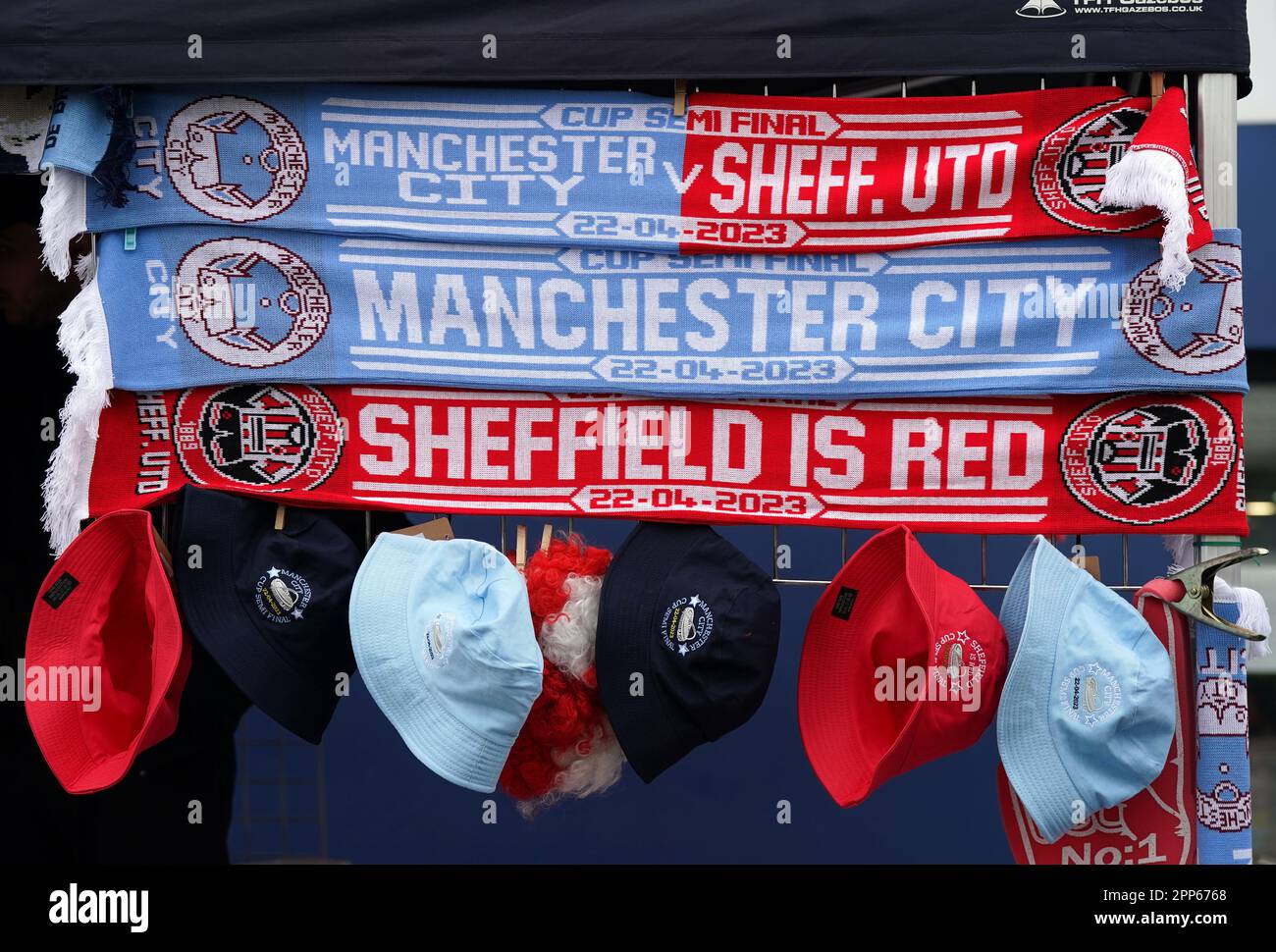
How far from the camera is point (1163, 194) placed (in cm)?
219

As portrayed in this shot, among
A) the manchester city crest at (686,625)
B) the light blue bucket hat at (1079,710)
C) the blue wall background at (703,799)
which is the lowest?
the blue wall background at (703,799)

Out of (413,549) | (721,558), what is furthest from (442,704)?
(721,558)

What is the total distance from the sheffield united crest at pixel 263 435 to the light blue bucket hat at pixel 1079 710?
132cm

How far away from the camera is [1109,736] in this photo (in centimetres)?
221

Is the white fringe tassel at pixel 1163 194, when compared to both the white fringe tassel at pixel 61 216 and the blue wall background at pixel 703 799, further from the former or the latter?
the white fringe tassel at pixel 61 216

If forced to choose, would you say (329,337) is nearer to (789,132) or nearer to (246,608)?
(246,608)

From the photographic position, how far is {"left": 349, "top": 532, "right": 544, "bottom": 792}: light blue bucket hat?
2.21 m

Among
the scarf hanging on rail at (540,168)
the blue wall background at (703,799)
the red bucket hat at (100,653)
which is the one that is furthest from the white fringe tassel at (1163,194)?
the red bucket hat at (100,653)

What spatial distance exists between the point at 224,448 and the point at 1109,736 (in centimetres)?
167

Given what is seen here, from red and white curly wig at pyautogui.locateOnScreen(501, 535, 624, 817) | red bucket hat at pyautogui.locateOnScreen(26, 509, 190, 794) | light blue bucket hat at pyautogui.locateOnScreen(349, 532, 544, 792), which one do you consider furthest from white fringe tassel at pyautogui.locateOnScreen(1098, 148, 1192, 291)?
red bucket hat at pyautogui.locateOnScreen(26, 509, 190, 794)

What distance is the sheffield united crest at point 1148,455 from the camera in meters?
2.33

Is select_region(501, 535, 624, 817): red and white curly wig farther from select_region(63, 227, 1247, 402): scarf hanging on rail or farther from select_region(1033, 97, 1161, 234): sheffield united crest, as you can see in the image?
select_region(1033, 97, 1161, 234): sheffield united crest

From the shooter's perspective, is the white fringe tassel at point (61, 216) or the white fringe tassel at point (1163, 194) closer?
the white fringe tassel at point (1163, 194)

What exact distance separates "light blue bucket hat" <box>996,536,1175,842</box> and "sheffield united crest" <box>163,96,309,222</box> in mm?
1550
